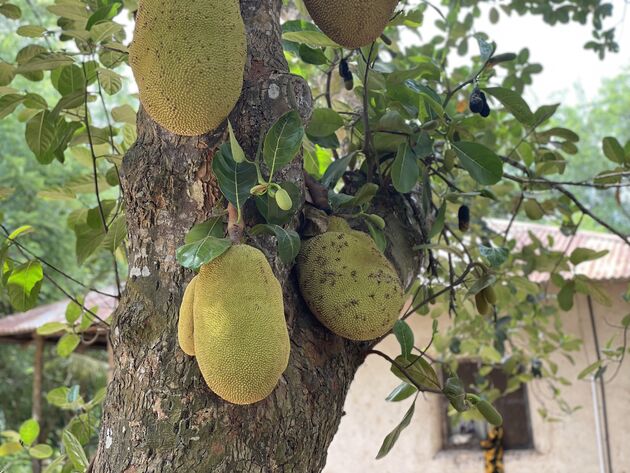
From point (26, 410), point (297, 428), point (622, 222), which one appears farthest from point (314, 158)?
point (622, 222)

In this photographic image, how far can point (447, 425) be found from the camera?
195 inches

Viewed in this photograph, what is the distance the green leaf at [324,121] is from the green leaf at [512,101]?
10.3 inches

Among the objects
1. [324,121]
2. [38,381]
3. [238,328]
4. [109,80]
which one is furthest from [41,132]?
[38,381]

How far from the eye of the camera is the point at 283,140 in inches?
31.4

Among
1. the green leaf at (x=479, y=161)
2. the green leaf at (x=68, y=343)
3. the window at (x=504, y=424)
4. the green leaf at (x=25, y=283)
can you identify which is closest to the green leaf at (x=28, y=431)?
the green leaf at (x=68, y=343)

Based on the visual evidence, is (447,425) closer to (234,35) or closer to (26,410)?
(234,35)

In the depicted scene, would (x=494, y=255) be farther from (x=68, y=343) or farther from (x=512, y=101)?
(x=68, y=343)

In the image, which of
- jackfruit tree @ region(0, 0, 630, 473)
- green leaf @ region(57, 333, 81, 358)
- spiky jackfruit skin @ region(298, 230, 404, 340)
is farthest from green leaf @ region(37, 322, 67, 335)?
spiky jackfruit skin @ region(298, 230, 404, 340)

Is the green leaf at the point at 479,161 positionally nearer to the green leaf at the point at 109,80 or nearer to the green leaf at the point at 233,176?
the green leaf at the point at 233,176

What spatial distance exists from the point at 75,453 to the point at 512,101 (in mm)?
949

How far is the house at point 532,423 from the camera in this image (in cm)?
439

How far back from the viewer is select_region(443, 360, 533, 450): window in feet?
15.6

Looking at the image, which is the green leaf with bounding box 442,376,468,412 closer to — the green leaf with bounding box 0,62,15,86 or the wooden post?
the green leaf with bounding box 0,62,15,86

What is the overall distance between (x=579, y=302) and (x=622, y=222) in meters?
9.22
